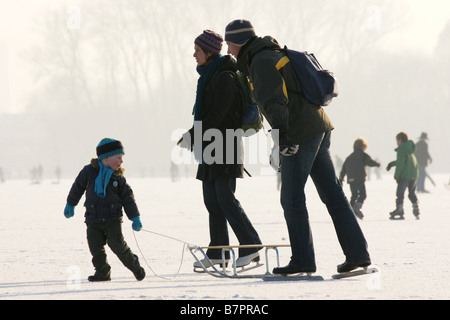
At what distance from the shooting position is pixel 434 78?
72.3 m

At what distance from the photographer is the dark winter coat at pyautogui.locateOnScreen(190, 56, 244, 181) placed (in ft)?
19.2

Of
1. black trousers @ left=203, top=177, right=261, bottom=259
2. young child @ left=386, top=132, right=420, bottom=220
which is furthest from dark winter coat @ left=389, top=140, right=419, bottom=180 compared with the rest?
black trousers @ left=203, top=177, right=261, bottom=259

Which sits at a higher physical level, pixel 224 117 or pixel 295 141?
pixel 224 117

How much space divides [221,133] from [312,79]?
0.85 meters

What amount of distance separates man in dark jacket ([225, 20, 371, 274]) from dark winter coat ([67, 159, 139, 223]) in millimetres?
917

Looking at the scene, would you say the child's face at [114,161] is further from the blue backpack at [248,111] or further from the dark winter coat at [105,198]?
the blue backpack at [248,111]

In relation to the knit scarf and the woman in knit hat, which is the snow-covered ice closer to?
the woman in knit hat

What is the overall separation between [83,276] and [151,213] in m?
8.69

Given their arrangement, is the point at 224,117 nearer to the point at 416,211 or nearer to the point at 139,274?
the point at 139,274

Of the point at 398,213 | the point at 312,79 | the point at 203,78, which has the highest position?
the point at 203,78

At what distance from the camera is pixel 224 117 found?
231 inches

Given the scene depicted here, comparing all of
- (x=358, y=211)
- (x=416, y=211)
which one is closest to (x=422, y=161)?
(x=358, y=211)
